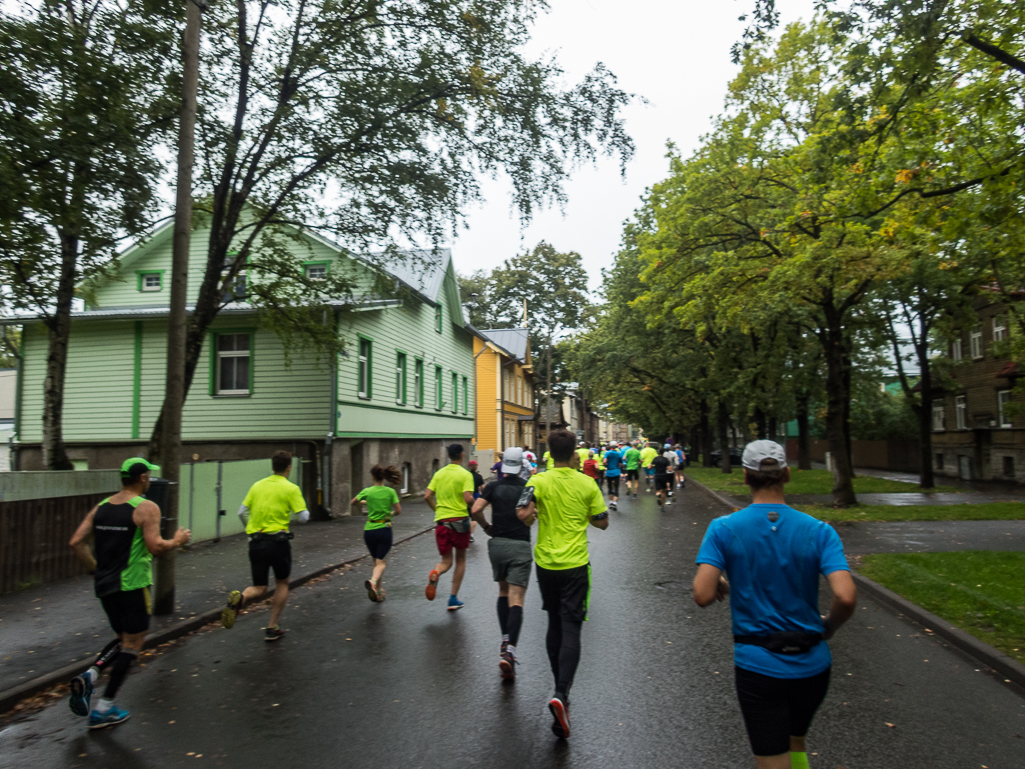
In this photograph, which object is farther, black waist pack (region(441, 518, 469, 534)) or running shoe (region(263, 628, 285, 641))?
black waist pack (region(441, 518, 469, 534))

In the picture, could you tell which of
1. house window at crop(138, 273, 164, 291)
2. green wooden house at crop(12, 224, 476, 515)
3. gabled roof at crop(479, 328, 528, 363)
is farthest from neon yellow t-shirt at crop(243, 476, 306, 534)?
gabled roof at crop(479, 328, 528, 363)

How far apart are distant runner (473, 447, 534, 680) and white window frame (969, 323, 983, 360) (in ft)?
107

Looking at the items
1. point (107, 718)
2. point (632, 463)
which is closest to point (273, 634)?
point (107, 718)

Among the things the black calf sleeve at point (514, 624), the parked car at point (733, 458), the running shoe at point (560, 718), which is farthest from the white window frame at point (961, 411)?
the running shoe at point (560, 718)

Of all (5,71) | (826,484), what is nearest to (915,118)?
(5,71)

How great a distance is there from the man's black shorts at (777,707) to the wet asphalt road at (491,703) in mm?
1457

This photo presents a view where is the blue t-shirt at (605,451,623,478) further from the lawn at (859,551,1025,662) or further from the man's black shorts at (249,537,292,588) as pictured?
the man's black shorts at (249,537,292,588)

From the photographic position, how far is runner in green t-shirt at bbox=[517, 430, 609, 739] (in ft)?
16.4

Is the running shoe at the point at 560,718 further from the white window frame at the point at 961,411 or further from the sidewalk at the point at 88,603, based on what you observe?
the white window frame at the point at 961,411

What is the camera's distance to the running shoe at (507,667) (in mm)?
5902

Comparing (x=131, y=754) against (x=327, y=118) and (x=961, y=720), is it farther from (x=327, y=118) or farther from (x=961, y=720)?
(x=327, y=118)

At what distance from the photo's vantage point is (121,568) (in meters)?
5.23

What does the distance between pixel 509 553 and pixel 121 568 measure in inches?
111

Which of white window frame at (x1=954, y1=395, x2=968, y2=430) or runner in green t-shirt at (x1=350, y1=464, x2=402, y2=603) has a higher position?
white window frame at (x1=954, y1=395, x2=968, y2=430)
